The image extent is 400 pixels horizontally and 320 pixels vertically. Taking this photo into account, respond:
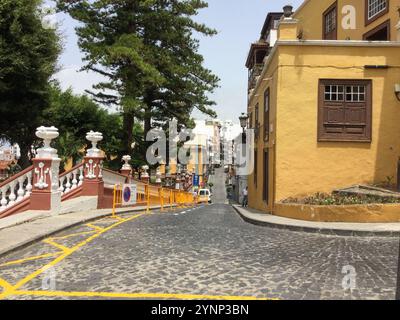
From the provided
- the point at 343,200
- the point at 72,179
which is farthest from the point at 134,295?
the point at 72,179

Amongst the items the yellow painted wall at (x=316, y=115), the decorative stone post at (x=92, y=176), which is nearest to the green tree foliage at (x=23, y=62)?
the decorative stone post at (x=92, y=176)

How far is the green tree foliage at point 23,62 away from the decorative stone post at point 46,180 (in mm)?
5928

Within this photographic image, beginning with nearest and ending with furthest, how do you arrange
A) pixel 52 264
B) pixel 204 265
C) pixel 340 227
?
1. pixel 204 265
2. pixel 52 264
3. pixel 340 227

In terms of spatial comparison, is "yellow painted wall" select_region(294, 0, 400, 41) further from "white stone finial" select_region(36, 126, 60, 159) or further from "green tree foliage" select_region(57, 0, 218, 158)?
"white stone finial" select_region(36, 126, 60, 159)

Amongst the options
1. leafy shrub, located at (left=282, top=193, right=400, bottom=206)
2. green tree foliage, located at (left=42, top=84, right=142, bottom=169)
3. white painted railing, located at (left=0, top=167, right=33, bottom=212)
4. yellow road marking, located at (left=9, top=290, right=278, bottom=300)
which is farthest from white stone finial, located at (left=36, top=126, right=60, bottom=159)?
Answer: green tree foliage, located at (left=42, top=84, right=142, bottom=169)

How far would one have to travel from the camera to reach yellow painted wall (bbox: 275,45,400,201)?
14.3 meters

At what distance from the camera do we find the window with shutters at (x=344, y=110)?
1437 centimetres

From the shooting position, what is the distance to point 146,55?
84.5 ft

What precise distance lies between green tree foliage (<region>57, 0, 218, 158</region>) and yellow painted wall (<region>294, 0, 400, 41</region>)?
270 inches

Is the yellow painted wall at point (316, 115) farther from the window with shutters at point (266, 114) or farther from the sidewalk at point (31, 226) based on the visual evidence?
the sidewalk at point (31, 226)

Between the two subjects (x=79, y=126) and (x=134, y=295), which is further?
(x=79, y=126)

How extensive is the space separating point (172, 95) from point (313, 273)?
959 inches

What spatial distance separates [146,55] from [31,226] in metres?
17.2

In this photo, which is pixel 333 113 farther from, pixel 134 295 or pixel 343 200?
pixel 134 295
